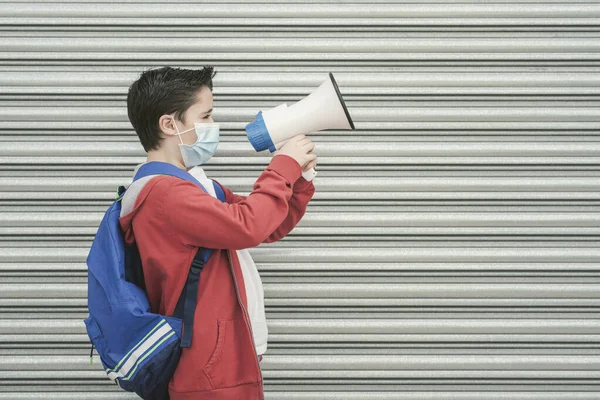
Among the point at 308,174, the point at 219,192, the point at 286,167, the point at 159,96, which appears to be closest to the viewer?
the point at 286,167

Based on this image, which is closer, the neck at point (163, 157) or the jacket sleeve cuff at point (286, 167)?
the jacket sleeve cuff at point (286, 167)

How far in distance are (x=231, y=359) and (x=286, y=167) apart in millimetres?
744

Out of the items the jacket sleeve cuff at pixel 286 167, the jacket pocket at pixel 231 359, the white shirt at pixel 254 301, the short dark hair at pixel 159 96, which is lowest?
the jacket pocket at pixel 231 359

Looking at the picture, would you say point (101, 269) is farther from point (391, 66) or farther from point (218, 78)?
point (391, 66)

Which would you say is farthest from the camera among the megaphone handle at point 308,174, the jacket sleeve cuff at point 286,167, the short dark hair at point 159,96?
the megaphone handle at point 308,174

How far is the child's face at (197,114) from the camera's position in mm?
2215

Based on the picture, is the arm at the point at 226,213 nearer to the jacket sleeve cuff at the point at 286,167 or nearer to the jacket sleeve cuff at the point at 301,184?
the jacket sleeve cuff at the point at 286,167

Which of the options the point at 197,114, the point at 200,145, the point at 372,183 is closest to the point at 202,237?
the point at 200,145

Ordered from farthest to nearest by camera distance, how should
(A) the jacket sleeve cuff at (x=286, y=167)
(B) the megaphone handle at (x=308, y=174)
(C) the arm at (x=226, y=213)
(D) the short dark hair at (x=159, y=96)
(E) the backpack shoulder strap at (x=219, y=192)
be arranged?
1. (E) the backpack shoulder strap at (x=219, y=192)
2. (B) the megaphone handle at (x=308, y=174)
3. (D) the short dark hair at (x=159, y=96)
4. (A) the jacket sleeve cuff at (x=286, y=167)
5. (C) the arm at (x=226, y=213)

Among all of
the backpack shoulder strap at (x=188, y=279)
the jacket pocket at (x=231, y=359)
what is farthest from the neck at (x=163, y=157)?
the jacket pocket at (x=231, y=359)

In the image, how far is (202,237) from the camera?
197 centimetres

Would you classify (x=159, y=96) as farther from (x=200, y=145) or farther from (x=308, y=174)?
(x=308, y=174)

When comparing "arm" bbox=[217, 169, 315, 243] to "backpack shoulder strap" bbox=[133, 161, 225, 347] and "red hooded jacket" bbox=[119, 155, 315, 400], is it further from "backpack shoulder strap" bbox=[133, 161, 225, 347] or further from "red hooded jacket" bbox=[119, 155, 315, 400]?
"backpack shoulder strap" bbox=[133, 161, 225, 347]

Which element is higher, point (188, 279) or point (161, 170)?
point (161, 170)
